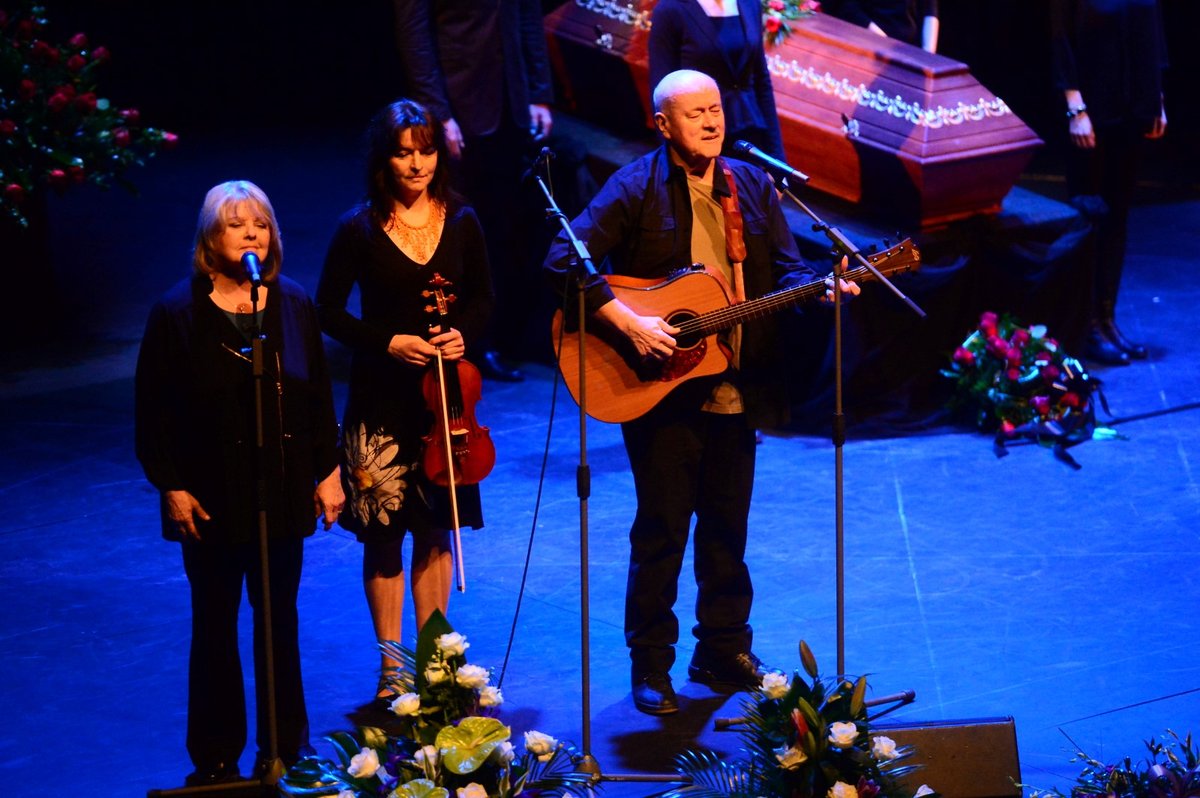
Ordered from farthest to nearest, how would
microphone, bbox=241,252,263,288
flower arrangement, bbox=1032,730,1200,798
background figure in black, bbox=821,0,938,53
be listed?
background figure in black, bbox=821,0,938,53 < microphone, bbox=241,252,263,288 < flower arrangement, bbox=1032,730,1200,798

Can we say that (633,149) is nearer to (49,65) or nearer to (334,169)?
(49,65)

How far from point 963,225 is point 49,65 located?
14.2 ft

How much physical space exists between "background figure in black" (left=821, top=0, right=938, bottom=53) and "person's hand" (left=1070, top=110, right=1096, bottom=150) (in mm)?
766

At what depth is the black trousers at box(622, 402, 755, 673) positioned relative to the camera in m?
4.62

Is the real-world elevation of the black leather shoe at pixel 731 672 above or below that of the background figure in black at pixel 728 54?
below

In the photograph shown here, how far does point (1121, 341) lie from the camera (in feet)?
26.6

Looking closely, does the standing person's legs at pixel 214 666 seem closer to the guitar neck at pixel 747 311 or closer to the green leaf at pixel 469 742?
the green leaf at pixel 469 742

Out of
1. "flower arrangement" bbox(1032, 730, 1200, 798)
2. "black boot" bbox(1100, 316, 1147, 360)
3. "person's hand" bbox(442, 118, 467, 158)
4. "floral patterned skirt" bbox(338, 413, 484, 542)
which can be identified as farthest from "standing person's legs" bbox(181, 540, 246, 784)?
"black boot" bbox(1100, 316, 1147, 360)

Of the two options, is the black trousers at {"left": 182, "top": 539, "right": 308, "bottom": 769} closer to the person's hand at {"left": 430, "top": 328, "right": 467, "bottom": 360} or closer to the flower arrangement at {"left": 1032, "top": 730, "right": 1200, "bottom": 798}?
the person's hand at {"left": 430, "top": 328, "right": 467, "bottom": 360}

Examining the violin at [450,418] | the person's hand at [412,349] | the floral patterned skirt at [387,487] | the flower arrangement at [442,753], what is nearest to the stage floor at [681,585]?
the floral patterned skirt at [387,487]

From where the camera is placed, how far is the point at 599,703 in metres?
4.80

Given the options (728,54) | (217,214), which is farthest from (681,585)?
(217,214)

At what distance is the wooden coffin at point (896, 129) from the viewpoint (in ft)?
23.7

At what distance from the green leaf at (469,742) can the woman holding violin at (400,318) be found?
4.43 ft
